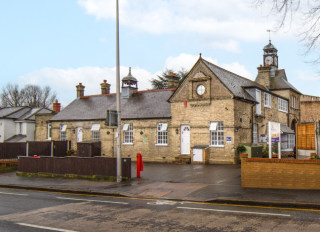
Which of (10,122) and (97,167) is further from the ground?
(10,122)

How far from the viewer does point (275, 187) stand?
12.5m

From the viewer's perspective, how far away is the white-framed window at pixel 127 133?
2844 centimetres

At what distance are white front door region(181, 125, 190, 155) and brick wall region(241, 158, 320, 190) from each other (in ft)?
39.5

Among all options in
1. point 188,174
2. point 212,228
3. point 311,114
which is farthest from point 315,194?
point 311,114

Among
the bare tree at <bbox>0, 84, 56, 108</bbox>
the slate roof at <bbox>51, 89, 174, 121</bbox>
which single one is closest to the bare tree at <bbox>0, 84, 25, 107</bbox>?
the bare tree at <bbox>0, 84, 56, 108</bbox>

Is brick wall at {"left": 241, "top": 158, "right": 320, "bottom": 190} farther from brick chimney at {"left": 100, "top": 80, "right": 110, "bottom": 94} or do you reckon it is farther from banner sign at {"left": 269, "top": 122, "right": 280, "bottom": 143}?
brick chimney at {"left": 100, "top": 80, "right": 110, "bottom": 94}

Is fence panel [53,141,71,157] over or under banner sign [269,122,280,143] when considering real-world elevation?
under

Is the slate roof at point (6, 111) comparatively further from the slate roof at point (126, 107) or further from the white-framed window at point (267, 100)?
the white-framed window at point (267, 100)

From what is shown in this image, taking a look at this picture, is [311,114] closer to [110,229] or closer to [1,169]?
[1,169]

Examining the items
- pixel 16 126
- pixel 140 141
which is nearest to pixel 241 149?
pixel 140 141

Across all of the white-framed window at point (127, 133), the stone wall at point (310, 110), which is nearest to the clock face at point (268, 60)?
the stone wall at point (310, 110)

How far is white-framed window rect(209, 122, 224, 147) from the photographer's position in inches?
928

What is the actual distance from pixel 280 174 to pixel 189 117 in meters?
12.8

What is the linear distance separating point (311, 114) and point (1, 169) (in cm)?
4203
